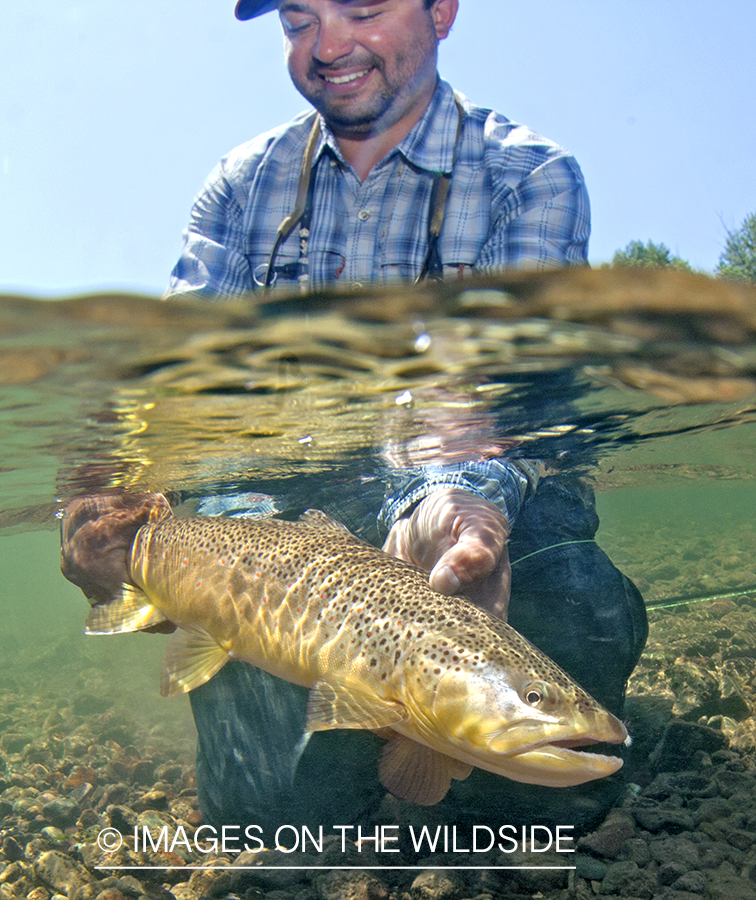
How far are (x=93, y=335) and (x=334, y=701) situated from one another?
96.3 inches

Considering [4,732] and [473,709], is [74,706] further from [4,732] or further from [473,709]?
[473,709]

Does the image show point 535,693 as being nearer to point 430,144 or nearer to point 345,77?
point 430,144

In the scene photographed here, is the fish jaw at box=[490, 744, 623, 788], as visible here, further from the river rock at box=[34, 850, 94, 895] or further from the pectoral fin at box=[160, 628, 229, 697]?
the river rock at box=[34, 850, 94, 895]

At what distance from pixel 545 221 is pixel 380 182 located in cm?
143

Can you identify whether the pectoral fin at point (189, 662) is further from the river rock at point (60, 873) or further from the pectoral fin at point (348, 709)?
the river rock at point (60, 873)

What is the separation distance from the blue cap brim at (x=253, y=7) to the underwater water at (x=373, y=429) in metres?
3.02

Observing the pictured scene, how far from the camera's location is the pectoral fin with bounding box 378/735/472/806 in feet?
10.9

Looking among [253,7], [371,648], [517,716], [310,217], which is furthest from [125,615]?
[253,7]

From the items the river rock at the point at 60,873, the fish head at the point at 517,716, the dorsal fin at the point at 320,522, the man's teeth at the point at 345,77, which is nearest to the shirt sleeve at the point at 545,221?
the man's teeth at the point at 345,77

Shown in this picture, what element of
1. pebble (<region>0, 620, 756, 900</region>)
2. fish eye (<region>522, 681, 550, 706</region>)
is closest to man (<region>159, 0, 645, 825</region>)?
pebble (<region>0, 620, 756, 900</region>)

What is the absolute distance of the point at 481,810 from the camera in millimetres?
4766

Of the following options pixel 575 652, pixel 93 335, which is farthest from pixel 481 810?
pixel 93 335

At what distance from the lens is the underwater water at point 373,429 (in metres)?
3.63

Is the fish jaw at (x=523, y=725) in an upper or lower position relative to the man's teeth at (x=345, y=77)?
lower
